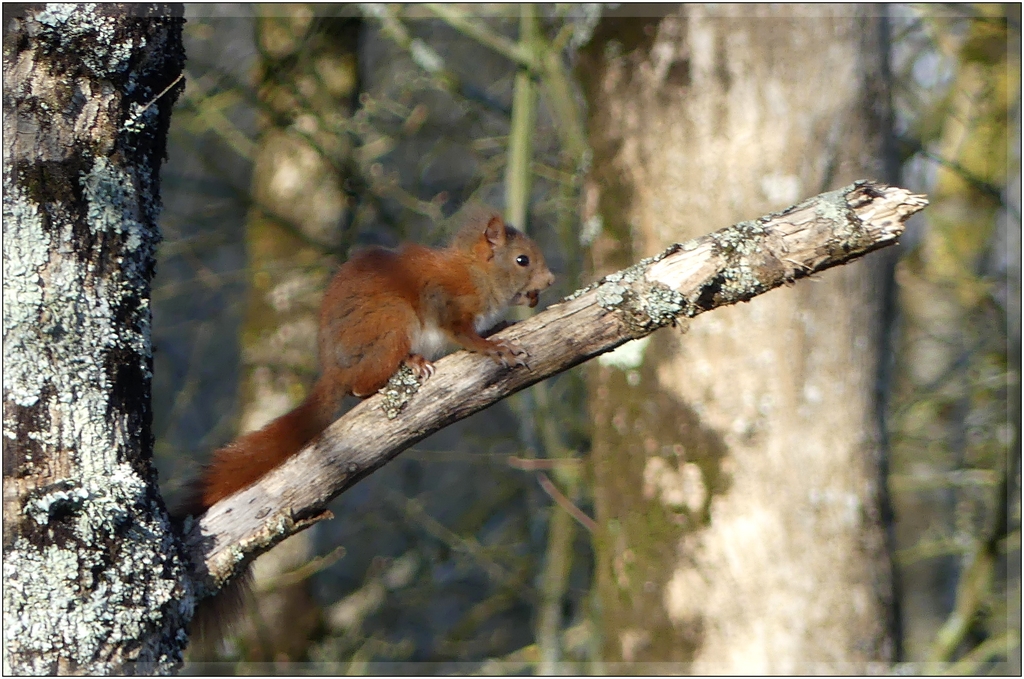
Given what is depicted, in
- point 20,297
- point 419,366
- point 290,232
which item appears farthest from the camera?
point 290,232

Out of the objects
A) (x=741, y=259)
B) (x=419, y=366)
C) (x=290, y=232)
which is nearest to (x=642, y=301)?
(x=741, y=259)

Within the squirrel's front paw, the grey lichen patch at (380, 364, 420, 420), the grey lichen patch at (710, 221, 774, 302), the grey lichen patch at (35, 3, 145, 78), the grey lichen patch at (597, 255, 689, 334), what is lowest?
the grey lichen patch at (380, 364, 420, 420)

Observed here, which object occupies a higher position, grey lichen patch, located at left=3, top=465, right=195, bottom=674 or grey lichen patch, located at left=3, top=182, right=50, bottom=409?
grey lichen patch, located at left=3, top=182, right=50, bottom=409

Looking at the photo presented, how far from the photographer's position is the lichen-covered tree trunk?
1600 millimetres

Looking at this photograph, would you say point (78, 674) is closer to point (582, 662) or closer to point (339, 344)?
point (339, 344)

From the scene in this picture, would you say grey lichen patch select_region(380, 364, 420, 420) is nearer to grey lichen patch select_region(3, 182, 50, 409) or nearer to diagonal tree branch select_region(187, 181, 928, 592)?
diagonal tree branch select_region(187, 181, 928, 592)

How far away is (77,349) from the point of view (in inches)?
65.2

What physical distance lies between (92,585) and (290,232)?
12.6 ft

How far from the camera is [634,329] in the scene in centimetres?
200

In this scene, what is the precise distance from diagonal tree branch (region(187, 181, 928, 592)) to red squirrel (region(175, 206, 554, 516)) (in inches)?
6.1

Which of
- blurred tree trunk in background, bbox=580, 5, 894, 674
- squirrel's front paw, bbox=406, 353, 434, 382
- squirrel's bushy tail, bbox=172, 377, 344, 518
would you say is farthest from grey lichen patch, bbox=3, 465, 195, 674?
blurred tree trunk in background, bbox=580, 5, 894, 674

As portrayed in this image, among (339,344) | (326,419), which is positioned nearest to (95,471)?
(326,419)

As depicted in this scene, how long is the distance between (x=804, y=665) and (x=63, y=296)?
111 inches

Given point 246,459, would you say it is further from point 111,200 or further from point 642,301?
point 642,301
